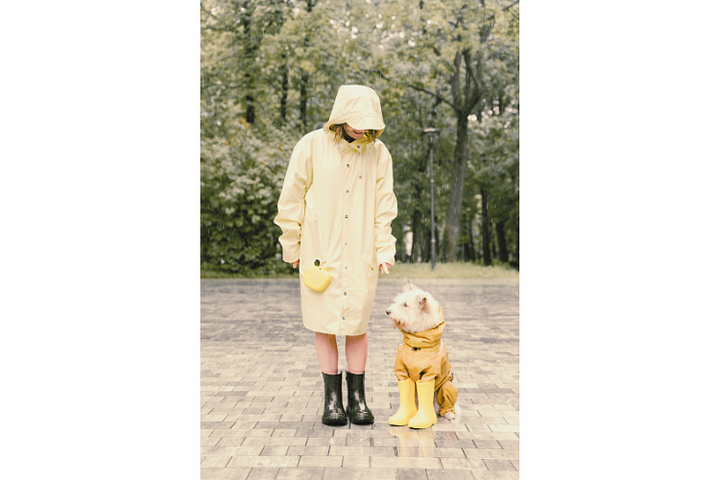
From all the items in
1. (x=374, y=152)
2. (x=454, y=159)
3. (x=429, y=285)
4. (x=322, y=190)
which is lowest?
(x=429, y=285)

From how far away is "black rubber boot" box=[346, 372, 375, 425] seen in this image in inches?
139

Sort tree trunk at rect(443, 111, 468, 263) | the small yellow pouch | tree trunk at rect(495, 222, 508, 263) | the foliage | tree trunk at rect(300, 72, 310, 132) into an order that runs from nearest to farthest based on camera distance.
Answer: the small yellow pouch → the foliage → tree trunk at rect(300, 72, 310, 132) → tree trunk at rect(443, 111, 468, 263) → tree trunk at rect(495, 222, 508, 263)

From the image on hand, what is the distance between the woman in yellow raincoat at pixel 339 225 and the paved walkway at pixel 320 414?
0.36m

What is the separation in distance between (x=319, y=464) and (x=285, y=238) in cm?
138

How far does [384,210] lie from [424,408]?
128 cm

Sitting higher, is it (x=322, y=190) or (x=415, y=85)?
(x=415, y=85)

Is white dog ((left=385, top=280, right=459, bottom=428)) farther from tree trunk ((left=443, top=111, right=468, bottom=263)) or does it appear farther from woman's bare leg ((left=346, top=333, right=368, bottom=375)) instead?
tree trunk ((left=443, top=111, right=468, bottom=263))

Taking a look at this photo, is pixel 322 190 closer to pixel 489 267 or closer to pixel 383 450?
pixel 383 450

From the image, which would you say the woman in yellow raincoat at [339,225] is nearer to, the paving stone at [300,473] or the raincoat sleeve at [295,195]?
the raincoat sleeve at [295,195]

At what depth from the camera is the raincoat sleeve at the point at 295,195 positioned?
11.7ft

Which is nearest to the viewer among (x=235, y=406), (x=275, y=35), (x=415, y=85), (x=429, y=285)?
(x=235, y=406)

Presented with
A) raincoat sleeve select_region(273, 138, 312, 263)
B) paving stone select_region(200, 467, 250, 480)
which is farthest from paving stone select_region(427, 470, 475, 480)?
raincoat sleeve select_region(273, 138, 312, 263)

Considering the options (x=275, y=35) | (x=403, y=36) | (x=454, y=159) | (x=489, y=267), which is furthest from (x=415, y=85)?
(x=489, y=267)

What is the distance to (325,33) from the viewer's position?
15.3 m
